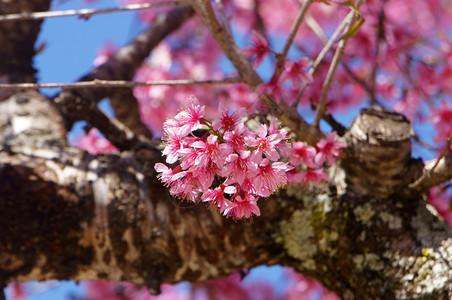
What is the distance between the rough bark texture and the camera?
158 cm

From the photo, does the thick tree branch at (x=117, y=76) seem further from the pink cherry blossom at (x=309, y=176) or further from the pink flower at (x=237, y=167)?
the pink flower at (x=237, y=167)

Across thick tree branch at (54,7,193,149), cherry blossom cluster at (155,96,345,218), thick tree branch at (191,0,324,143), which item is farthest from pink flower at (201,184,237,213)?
thick tree branch at (54,7,193,149)

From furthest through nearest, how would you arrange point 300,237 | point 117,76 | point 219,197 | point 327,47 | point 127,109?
point 127,109 → point 117,76 → point 300,237 → point 327,47 → point 219,197

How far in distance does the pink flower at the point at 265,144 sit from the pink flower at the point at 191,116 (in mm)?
135

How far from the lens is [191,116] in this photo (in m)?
1.12

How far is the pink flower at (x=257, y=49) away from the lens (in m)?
1.69

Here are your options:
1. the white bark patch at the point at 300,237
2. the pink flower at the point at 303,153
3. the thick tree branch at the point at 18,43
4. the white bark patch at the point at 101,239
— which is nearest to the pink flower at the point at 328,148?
the pink flower at the point at 303,153

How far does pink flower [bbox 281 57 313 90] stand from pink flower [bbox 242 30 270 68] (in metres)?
0.11

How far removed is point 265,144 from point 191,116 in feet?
0.58

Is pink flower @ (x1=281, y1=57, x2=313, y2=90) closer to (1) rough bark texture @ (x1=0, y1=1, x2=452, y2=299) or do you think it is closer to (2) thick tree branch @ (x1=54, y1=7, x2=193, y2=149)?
(1) rough bark texture @ (x1=0, y1=1, x2=452, y2=299)

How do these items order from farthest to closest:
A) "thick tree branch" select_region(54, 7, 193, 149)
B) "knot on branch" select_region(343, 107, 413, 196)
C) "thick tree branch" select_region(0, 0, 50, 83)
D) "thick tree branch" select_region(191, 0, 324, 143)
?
"thick tree branch" select_region(0, 0, 50, 83) < "thick tree branch" select_region(54, 7, 193, 149) < "knot on branch" select_region(343, 107, 413, 196) < "thick tree branch" select_region(191, 0, 324, 143)

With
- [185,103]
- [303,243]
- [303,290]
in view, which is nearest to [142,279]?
[303,243]

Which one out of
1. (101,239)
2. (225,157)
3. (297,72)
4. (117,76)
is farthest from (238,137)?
(117,76)

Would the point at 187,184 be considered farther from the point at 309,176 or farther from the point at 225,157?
the point at 309,176
